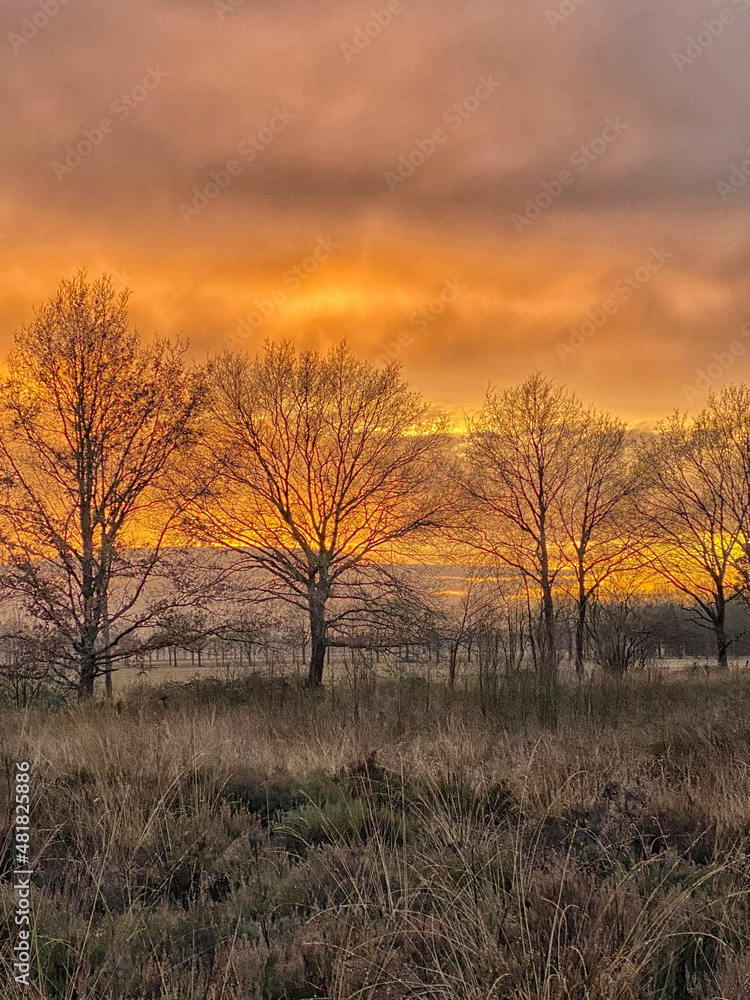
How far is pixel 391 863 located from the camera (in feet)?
16.1

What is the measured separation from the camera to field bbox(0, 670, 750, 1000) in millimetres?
3662

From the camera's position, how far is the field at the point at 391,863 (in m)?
3.66

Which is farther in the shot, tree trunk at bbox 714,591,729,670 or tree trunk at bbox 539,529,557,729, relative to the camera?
tree trunk at bbox 714,591,729,670

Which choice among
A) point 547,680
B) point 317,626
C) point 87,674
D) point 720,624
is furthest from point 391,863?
point 720,624

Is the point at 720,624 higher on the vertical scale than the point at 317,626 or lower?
lower

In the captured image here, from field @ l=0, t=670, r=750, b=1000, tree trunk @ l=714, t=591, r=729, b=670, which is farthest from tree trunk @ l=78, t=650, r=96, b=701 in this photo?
tree trunk @ l=714, t=591, r=729, b=670

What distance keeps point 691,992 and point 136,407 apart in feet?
47.1

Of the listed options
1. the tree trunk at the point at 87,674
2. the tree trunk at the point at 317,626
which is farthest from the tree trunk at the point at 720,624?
the tree trunk at the point at 87,674

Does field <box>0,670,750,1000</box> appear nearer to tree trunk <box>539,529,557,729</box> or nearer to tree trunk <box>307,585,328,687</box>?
tree trunk <box>539,529,557,729</box>

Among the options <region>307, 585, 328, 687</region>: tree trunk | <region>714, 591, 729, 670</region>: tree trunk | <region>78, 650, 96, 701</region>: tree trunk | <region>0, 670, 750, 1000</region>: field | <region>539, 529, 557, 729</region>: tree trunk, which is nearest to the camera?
<region>0, 670, 750, 1000</region>: field

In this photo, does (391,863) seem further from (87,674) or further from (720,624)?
(720,624)

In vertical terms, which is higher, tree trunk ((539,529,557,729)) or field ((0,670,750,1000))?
tree trunk ((539,529,557,729))

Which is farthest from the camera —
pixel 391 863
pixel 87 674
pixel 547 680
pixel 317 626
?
pixel 317 626

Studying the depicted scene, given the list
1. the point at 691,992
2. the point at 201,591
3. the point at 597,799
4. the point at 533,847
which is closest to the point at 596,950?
the point at 691,992
